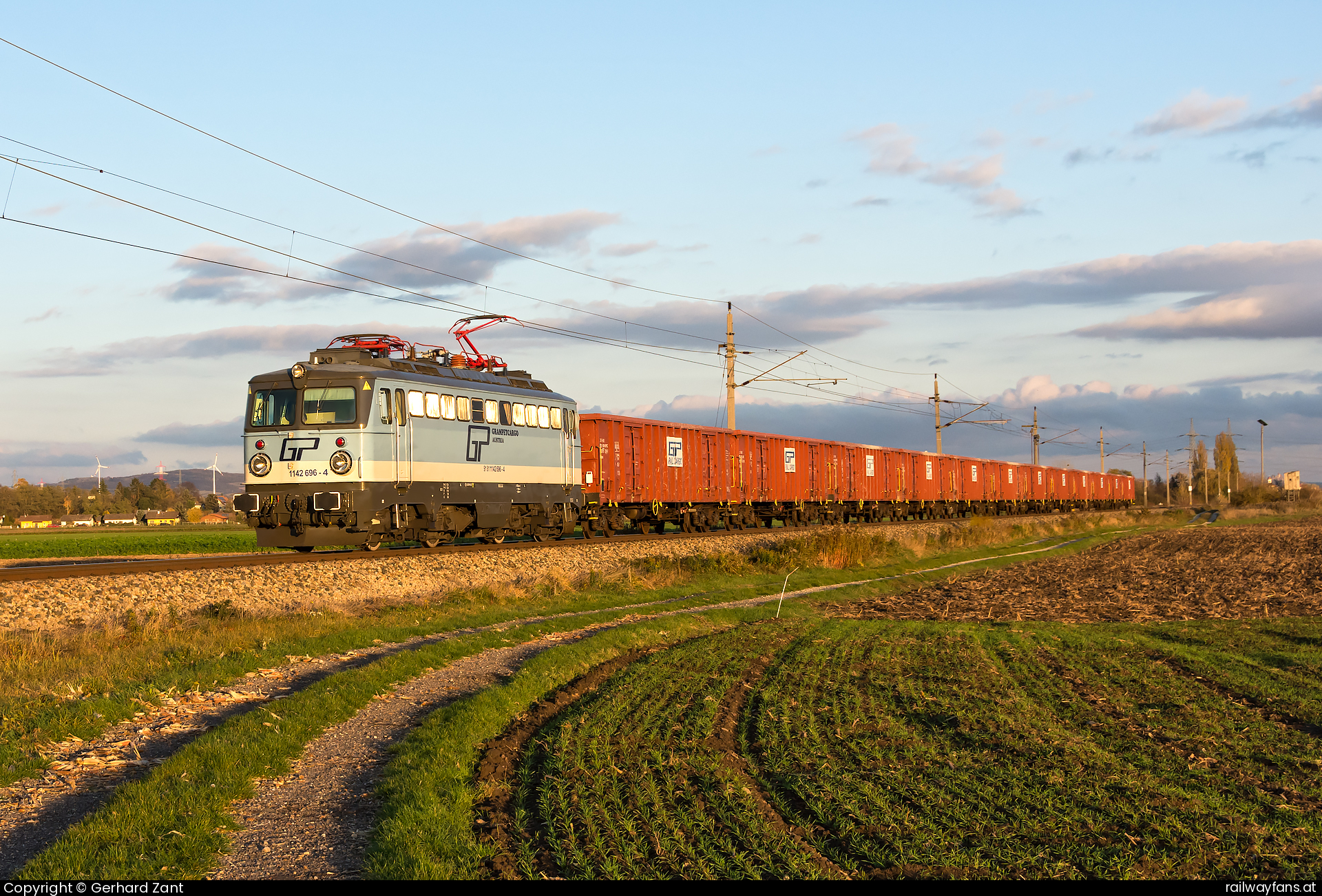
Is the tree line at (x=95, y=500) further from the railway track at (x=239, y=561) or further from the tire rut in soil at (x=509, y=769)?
the tire rut in soil at (x=509, y=769)

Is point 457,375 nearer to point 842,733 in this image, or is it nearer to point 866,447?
point 842,733

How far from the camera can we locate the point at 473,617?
55.1 feet

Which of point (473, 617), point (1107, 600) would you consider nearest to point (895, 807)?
point (473, 617)

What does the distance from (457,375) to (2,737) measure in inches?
624

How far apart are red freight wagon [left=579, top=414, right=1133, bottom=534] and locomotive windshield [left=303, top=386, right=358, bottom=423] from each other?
33.6ft

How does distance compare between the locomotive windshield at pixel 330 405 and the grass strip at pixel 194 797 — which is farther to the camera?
the locomotive windshield at pixel 330 405

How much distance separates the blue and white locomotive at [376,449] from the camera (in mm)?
20859

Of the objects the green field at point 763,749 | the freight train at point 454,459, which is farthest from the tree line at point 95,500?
the green field at point 763,749

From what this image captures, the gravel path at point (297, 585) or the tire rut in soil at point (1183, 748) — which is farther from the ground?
the gravel path at point (297, 585)

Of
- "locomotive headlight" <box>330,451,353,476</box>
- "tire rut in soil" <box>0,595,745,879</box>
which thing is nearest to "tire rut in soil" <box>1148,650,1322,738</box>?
"tire rut in soil" <box>0,595,745,879</box>

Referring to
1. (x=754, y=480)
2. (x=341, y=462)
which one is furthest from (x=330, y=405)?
(x=754, y=480)

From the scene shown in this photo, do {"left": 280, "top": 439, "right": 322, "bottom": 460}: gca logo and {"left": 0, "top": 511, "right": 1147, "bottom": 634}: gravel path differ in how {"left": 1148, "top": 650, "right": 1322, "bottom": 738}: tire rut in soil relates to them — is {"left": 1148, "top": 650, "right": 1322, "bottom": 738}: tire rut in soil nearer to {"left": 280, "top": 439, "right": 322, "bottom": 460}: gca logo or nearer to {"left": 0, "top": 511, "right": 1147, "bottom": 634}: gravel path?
{"left": 0, "top": 511, "right": 1147, "bottom": 634}: gravel path

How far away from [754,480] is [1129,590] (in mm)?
18985

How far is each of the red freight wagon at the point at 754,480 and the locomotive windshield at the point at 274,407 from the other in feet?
34.4
